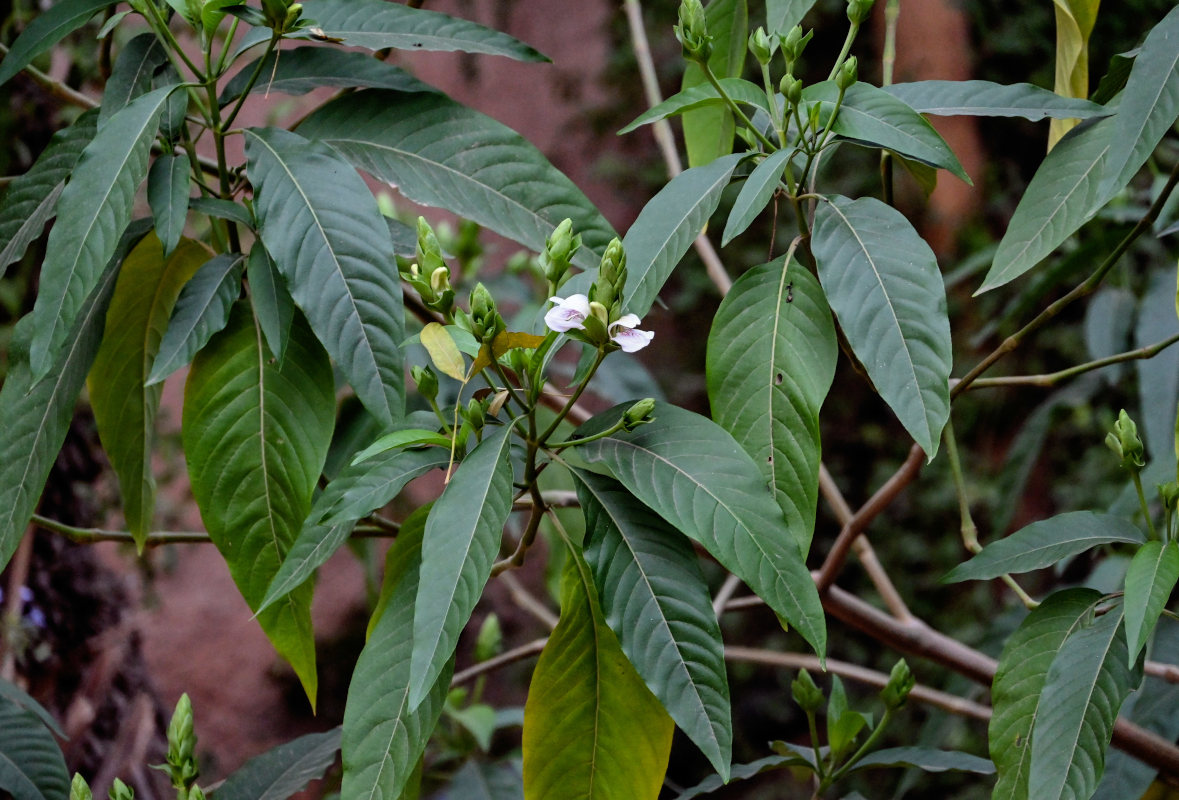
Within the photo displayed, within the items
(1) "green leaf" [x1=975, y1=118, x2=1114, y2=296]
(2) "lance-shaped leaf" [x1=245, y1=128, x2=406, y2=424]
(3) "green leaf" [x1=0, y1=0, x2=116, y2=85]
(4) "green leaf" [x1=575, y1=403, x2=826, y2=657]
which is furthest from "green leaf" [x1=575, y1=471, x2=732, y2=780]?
(3) "green leaf" [x1=0, y1=0, x2=116, y2=85]

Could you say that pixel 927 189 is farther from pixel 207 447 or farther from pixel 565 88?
pixel 565 88

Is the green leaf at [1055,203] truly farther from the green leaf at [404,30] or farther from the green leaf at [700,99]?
the green leaf at [404,30]

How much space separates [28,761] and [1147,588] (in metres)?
0.87

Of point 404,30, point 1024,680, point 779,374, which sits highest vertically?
point 404,30

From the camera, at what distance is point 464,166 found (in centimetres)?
77

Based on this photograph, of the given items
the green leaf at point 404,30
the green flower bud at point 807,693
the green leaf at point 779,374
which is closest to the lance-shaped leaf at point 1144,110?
the green leaf at point 779,374

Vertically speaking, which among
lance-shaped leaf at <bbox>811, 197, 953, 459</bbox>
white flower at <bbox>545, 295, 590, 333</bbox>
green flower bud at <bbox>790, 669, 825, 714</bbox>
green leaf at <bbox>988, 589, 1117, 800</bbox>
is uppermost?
white flower at <bbox>545, 295, 590, 333</bbox>

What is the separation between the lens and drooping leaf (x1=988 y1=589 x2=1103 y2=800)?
0.68m

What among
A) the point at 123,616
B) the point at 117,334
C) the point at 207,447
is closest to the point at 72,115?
the point at 123,616

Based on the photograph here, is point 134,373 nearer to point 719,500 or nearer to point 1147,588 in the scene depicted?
point 719,500

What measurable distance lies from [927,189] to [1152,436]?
0.63 m

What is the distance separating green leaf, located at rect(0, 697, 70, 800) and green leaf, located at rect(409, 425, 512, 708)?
497 mm

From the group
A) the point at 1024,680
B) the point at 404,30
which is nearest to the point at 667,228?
the point at 404,30

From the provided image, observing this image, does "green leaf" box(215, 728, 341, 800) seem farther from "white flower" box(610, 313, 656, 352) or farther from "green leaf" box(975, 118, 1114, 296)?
"green leaf" box(975, 118, 1114, 296)
